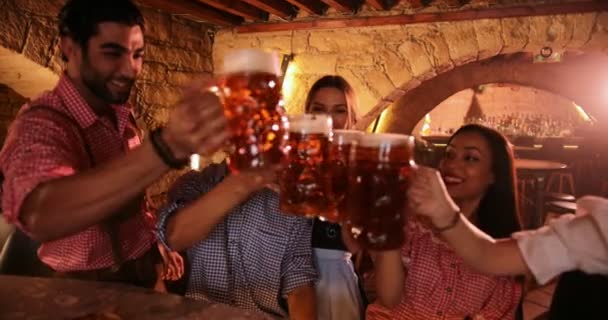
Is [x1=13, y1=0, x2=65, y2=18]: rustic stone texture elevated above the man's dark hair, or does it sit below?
above

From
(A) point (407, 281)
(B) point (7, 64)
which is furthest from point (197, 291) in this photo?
(B) point (7, 64)

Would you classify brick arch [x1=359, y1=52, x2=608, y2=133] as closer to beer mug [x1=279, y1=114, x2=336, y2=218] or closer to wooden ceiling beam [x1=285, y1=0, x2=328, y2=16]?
wooden ceiling beam [x1=285, y1=0, x2=328, y2=16]

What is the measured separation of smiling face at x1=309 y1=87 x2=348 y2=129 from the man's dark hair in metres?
0.99

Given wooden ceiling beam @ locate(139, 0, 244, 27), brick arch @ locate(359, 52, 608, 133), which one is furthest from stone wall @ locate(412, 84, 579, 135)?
wooden ceiling beam @ locate(139, 0, 244, 27)

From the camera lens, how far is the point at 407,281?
6.11 feet

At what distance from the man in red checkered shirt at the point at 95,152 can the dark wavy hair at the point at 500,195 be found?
152cm

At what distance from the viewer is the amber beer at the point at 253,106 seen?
3.14ft

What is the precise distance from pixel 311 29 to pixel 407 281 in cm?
351

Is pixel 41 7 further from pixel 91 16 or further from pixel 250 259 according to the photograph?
pixel 250 259

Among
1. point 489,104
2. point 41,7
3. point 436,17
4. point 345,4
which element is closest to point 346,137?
point 41,7

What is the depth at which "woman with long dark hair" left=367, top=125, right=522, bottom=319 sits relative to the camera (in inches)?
71.1

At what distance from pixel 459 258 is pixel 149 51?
3.78 meters

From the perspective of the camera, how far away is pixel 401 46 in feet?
14.7

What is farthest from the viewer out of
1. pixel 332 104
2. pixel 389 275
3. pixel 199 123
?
pixel 332 104
